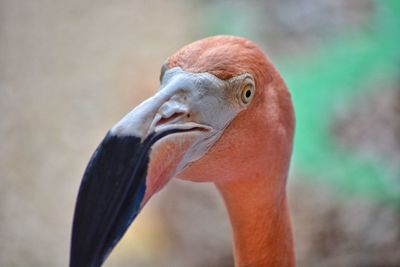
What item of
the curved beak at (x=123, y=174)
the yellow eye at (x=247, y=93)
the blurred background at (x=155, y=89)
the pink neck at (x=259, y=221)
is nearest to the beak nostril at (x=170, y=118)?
the curved beak at (x=123, y=174)

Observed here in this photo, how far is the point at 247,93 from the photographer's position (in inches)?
65.0

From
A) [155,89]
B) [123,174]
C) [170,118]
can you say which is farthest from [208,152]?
[155,89]

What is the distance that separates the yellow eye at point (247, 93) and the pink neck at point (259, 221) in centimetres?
22

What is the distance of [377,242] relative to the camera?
135 inches

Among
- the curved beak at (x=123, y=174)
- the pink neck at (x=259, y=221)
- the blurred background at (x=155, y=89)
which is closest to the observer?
the curved beak at (x=123, y=174)

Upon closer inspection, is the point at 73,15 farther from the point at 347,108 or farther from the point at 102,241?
the point at 102,241

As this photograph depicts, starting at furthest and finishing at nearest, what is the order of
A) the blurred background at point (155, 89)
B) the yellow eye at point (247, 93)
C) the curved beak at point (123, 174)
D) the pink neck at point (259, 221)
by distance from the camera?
the blurred background at point (155, 89) → the pink neck at point (259, 221) → the yellow eye at point (247, 93) → the curved beak at point (123, 174)

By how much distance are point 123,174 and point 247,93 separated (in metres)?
0.40

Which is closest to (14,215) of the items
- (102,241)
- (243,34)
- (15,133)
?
(15,133)

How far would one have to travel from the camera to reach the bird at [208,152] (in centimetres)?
143

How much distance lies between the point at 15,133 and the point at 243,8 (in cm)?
181

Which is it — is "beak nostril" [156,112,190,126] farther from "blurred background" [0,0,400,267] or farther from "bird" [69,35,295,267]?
"blurred background" [0,0,400,267]

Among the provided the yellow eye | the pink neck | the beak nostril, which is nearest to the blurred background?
the pink neck

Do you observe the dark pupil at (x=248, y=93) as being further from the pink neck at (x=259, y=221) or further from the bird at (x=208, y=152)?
the pink neck at (x=259, y=221)
